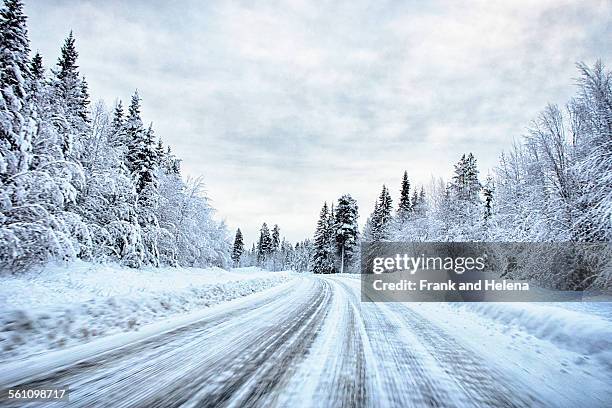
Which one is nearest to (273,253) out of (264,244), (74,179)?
(264,244)

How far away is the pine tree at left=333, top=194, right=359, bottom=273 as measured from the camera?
5469cm

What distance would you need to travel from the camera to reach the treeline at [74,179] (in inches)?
469

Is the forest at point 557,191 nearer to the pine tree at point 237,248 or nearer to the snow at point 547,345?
A: the snow at point 547,345

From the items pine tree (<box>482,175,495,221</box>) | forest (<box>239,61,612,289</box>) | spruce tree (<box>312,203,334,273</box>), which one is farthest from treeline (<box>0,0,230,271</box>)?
spruce tree (<box>312,203,334,273</box>)

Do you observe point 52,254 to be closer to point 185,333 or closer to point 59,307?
point 59,307

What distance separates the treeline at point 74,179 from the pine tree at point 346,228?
85.7 ft

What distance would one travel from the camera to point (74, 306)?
5.46 metres

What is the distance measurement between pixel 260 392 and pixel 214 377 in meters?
0.64

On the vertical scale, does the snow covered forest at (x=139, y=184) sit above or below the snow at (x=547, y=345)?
above

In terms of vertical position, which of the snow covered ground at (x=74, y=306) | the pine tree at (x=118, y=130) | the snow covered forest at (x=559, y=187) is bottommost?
the snow covered ground at (x=74, y=306)

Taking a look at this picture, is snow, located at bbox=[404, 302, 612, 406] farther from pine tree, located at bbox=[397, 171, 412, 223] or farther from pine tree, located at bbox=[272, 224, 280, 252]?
pine tree, located at bbox=[272, 224, 280, 252]

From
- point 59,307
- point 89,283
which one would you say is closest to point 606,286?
point 59,307

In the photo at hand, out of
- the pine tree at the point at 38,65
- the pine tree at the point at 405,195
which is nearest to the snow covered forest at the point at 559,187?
the pine tree at the point at 405,195

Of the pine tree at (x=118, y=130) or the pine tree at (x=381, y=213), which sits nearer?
the pine tree at (x=118, y=130)
